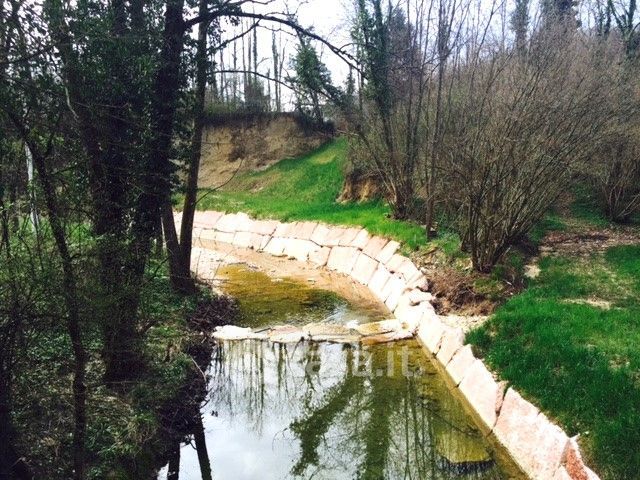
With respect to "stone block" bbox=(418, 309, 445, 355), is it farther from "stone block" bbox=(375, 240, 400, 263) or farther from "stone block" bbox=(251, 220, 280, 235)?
"stone block" bbox=(251, 220, 280, 235)

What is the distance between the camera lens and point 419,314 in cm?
923

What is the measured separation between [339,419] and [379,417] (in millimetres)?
457

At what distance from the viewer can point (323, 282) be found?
13.4m

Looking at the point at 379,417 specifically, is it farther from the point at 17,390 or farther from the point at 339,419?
the point at 17,390

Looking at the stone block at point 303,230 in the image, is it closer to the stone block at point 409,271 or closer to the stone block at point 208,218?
the stone block at point 208,218

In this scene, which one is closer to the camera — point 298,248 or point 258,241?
point 298,248

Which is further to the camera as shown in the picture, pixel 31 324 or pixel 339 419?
pixel 339 419

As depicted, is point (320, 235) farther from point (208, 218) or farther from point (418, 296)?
point (208, 218)

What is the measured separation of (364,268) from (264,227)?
20.3 ft

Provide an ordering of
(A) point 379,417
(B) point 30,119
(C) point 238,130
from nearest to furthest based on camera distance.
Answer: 1. (B) point 30,119
2. (A) point 379,417
3. (C) point 238,130

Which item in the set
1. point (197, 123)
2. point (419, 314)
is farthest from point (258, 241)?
point (197, 123)

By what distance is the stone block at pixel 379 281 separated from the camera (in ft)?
38.7

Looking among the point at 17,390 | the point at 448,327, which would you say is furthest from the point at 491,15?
the point at 17,390

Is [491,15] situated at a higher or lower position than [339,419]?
higher
